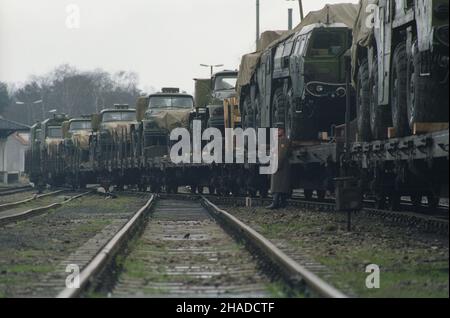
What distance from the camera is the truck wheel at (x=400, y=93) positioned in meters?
14.4

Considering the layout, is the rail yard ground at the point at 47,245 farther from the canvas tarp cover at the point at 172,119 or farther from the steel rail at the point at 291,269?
the canvas tarp cover at the point at 172,119

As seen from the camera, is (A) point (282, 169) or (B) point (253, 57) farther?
(B) point (253, 57)

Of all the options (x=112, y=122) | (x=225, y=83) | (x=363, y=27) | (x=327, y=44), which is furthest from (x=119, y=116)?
(x=363, y=27)

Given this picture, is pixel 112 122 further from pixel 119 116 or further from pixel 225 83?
pixel 225 83

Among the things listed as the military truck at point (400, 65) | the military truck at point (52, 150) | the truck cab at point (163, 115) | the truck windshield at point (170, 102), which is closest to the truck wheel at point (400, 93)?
the military truck at point (400, 65)

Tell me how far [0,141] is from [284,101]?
63664 mm

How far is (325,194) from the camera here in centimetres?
2739

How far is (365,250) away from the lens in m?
12.7

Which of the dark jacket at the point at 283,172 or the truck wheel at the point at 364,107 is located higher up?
the truck wheel at the point at 364,107

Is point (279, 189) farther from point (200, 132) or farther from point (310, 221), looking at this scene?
point (200, 132)

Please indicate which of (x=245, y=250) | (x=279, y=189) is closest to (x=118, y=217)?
(x=279, y=189)

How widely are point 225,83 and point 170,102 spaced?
6.53 m

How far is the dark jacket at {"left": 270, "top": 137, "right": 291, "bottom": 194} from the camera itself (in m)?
21.5

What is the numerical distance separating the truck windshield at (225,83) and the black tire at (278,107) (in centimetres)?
870
